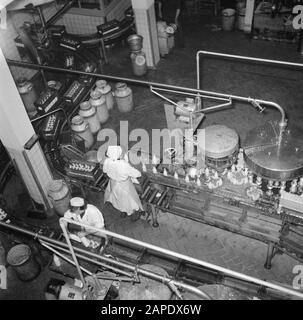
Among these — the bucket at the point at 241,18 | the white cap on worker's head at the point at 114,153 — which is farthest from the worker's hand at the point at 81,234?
the bucket at the point at 241,18

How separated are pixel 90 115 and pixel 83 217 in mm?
3570

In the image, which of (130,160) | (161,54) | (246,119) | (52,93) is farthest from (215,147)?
(161,54)

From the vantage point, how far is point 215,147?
5.86m

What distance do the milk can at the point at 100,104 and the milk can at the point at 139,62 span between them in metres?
2.10

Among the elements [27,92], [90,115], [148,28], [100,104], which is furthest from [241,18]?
[27,92]

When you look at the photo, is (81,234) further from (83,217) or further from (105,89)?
(105,89)

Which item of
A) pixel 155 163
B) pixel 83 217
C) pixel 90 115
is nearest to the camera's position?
pixel 83 217

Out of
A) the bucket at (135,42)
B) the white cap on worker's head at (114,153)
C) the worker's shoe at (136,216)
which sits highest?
the white cap on worker's head at (114,153)

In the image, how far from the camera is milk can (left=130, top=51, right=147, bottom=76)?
35.3ft

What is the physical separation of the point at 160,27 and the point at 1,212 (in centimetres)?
746

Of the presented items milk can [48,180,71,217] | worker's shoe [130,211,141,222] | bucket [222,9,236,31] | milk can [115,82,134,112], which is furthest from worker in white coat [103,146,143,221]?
bucket [222,9,236,31]

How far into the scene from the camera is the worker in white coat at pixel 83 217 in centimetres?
596

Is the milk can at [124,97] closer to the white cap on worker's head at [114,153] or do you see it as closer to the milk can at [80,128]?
the milk can at [80,128]

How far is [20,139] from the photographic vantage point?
258 inches
